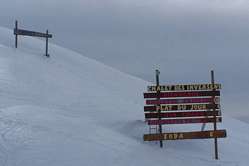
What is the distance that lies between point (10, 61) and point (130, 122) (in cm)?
862

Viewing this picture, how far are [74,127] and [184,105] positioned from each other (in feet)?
11.6

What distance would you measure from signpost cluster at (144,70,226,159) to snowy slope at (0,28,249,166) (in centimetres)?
86

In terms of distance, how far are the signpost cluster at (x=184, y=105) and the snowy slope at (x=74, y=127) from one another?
86cm

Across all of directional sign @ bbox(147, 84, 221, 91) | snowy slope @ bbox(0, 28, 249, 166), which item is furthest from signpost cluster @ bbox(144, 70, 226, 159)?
snowy slope @ bbox(0, 28, 249, 166)

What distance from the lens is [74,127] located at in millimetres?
16312

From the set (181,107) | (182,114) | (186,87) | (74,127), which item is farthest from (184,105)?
(74,127)

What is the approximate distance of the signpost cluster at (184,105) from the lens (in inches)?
639

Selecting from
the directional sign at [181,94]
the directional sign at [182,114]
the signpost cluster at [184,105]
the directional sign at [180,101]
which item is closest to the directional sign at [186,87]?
the signpost cluster at [184,105]

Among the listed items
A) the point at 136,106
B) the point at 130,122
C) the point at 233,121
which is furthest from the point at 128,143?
the point at 233,121

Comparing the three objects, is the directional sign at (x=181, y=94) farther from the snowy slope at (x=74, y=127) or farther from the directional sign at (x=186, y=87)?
the snowy slope at (x=74, y=127)

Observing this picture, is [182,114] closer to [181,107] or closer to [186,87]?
[181,107]

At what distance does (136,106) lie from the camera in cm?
2342

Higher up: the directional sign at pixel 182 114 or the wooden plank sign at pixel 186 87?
the wooden plank sign at pixel 186 87

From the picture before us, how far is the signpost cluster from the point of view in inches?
639
